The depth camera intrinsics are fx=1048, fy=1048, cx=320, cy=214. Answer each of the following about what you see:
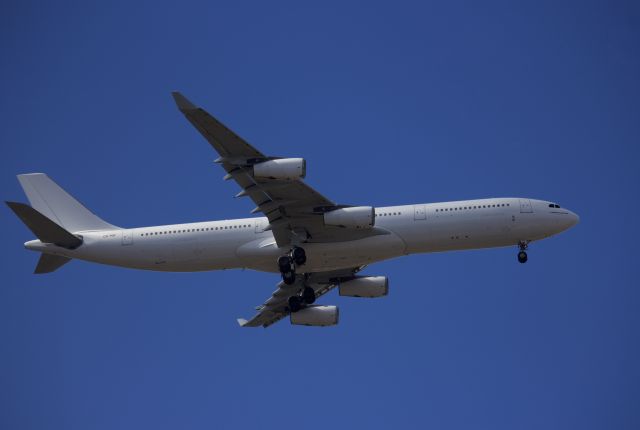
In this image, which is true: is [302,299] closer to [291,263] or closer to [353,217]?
[291,263]

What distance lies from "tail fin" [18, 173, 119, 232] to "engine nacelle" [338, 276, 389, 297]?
1519 centimetres

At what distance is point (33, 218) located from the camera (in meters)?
59.4

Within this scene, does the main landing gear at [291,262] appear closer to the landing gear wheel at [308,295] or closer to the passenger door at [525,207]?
the landing gear wheel at [308,295]

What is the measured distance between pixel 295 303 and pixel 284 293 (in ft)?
4.49

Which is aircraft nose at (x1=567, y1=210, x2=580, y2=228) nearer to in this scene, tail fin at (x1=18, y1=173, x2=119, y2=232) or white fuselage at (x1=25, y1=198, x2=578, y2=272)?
white fuselage at (x1=25, y1=198, x2=578, y2=272)

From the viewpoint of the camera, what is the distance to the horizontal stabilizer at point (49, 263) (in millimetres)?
61906

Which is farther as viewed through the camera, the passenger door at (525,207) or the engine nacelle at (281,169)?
the passenger door at (525,207)

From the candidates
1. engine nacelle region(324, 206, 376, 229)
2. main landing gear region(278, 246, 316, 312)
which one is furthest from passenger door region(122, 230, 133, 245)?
engine nacelle region(324, 206, 376, 229)

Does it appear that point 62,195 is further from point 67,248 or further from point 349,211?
point 349,211

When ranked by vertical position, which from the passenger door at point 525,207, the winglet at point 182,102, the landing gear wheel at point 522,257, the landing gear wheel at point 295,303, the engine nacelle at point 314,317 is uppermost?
the winglet at point 182,102

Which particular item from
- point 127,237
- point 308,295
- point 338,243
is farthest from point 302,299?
point 127,237

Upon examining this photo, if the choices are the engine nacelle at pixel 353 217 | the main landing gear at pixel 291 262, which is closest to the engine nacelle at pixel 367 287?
the main landing gear at pixel 291 262

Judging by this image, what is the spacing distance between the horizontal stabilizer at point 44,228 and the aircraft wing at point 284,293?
13437 mm

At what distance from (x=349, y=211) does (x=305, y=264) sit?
14.8 feet
